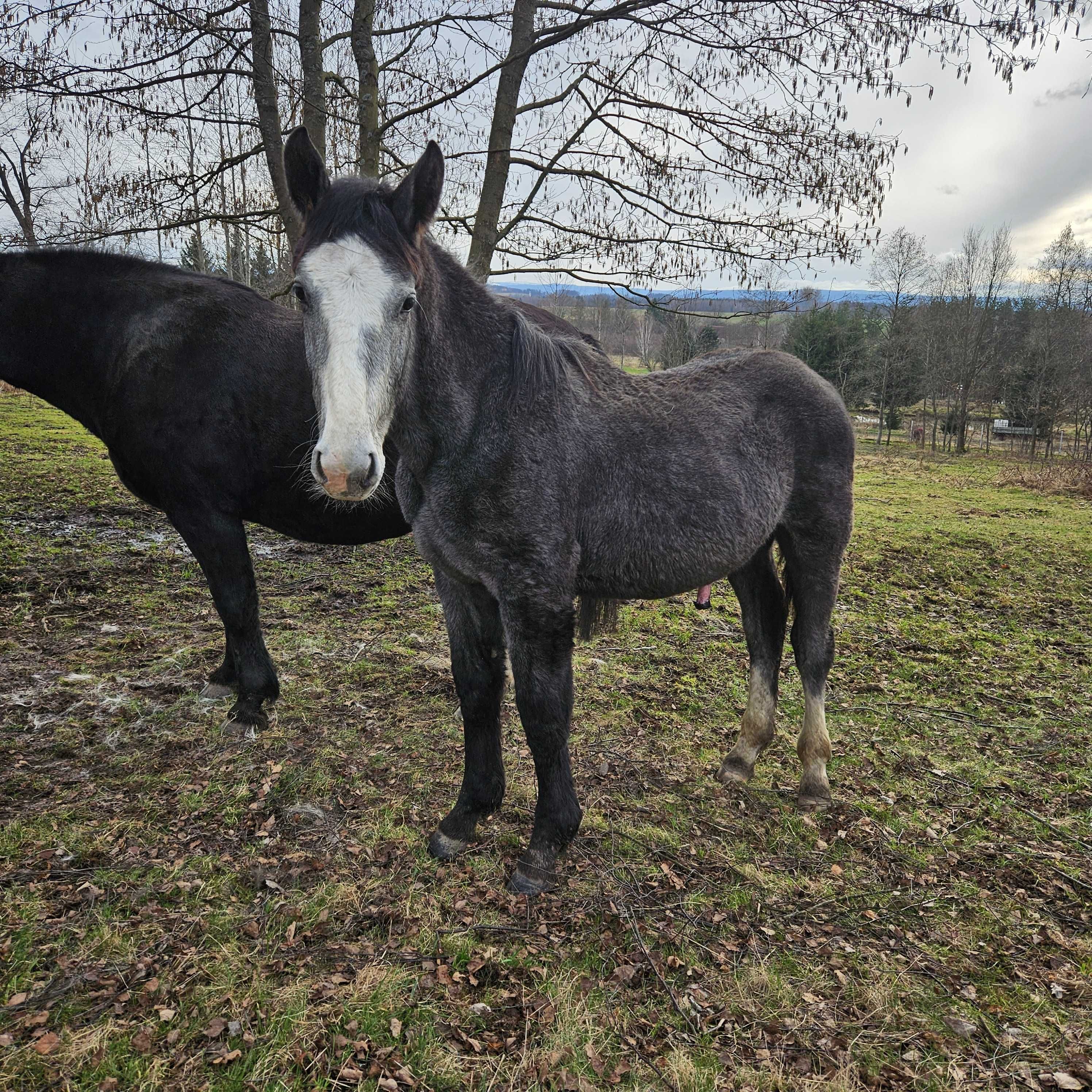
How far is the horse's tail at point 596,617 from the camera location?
11.4 ft

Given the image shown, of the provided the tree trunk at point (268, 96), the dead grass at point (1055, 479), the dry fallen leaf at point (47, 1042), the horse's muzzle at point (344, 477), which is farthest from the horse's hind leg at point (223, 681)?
the dead grass at point (1055, 479)

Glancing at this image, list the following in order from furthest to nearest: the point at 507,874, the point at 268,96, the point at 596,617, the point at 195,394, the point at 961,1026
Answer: the point at 268,96
the point at 195,394
the point at 596,617
the point at 507,874
the point at 961,1026

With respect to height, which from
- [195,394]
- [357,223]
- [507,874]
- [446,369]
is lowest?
[507,874]

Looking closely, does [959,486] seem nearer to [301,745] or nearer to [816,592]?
[816,592]

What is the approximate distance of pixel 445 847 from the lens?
3121 mm

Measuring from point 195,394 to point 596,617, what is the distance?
8.80 ft

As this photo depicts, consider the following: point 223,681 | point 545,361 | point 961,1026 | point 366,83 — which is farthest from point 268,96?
point 961,1026

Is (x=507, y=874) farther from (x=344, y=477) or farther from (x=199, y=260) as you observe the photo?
(x=199, y=260)

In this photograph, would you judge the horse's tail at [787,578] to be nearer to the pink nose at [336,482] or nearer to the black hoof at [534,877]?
the black hoof at [534,877]

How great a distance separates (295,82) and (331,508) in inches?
198

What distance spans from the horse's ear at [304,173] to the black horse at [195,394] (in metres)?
1.61

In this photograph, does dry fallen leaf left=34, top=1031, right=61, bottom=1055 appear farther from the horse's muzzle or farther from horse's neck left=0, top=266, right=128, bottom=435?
horse's neck left=0, top=266, right=128, bottom=435

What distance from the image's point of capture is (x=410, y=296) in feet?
7.34

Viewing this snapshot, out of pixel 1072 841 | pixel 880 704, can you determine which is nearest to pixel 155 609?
pixel 880 704
